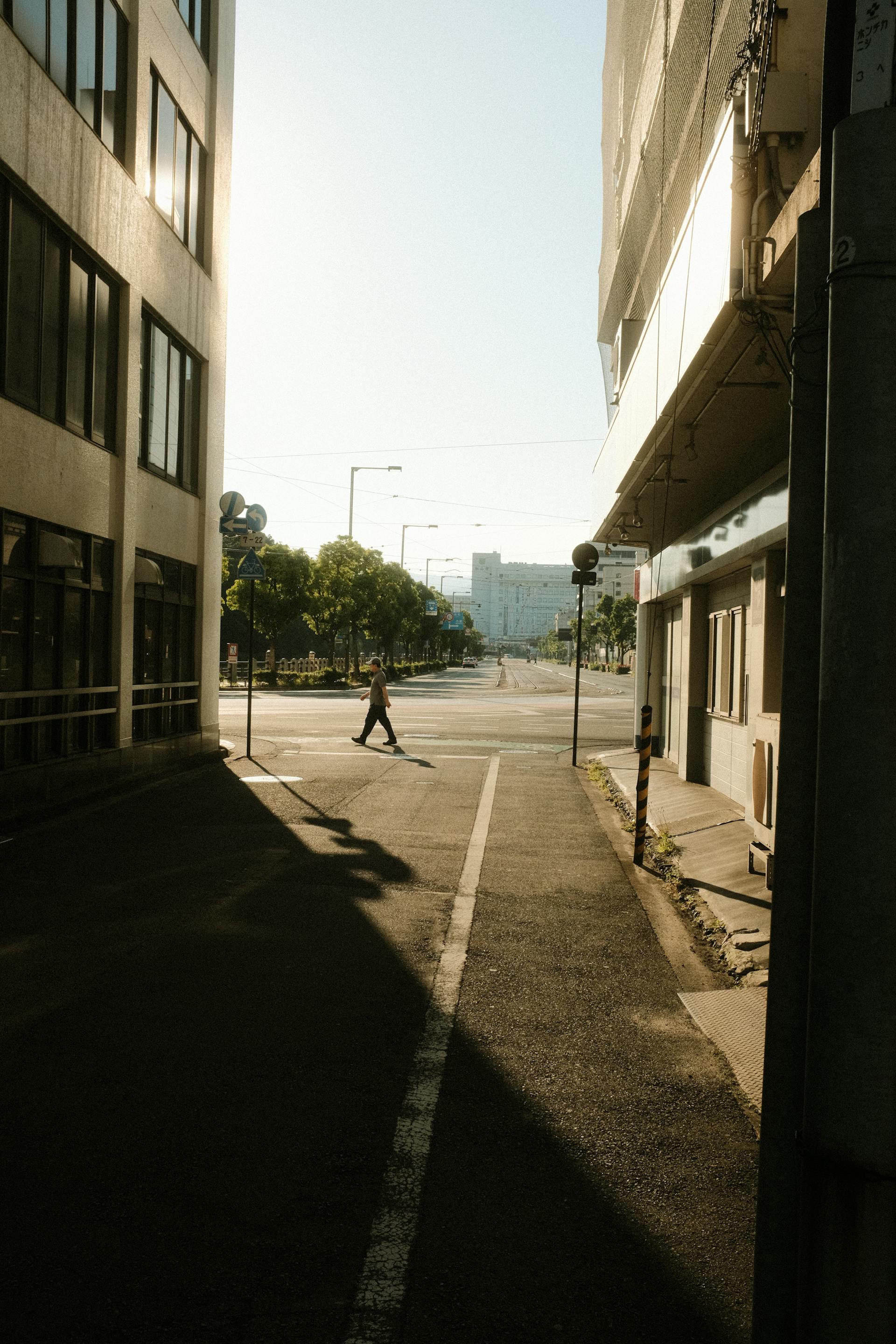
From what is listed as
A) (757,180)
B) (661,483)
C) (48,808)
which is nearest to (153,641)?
(48,808)

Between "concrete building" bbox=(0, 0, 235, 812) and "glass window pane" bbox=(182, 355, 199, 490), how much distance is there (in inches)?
2.0

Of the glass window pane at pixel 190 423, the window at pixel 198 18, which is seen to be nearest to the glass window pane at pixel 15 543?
the glass window pane at pixel 190 423

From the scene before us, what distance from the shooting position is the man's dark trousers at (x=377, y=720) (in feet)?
72.5

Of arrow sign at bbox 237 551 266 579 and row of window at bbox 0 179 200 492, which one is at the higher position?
row of window at bbox 0 179 200 492

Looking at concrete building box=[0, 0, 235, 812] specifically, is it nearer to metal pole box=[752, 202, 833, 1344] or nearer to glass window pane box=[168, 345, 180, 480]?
glass window pane box=[168, 345, 180, 480]

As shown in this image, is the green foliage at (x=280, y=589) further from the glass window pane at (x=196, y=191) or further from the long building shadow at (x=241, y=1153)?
the long building shadow at (x=241, y=1153)

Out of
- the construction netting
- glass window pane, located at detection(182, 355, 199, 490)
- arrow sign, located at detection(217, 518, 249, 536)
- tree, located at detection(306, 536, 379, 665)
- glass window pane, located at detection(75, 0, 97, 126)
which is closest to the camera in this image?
the construction netting

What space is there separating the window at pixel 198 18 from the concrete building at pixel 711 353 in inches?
287

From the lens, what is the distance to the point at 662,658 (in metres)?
23.2

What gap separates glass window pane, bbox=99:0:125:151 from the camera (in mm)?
15156

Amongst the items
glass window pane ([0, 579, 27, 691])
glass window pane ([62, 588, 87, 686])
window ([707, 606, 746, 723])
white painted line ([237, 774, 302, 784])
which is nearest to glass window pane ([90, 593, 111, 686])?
glass window pane ([62, 588, 87, 686])

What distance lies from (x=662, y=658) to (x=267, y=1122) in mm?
19514

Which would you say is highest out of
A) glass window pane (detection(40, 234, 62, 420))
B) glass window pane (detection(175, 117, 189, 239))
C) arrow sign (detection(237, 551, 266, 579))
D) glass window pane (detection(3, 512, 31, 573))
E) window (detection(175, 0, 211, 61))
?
window (detection(175, 0, 211, 61))

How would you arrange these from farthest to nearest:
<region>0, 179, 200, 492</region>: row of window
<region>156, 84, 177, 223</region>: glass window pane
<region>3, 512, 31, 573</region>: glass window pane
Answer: <region>156, 84, 177, 223</region>: glass window pane, <region>0, 179, 200, 492</region>: row of window, <region>3, 512, 31, 573</region>: glass window pane
